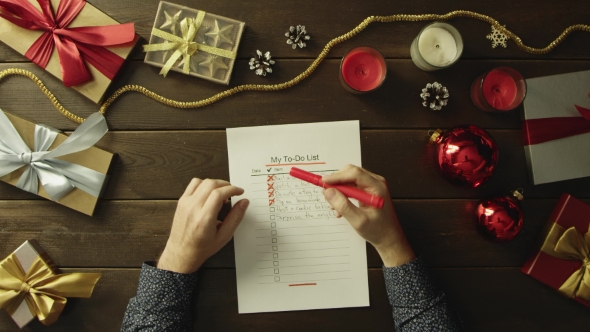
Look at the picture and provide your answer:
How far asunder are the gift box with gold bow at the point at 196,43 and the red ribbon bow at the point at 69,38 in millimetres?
63

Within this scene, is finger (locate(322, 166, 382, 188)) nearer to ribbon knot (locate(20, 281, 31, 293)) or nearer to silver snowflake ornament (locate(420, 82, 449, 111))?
silver snowflake ornament (locate(420, 82, 449, 111))

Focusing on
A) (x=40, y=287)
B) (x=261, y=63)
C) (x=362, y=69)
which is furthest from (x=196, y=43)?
(x=40, y=287)

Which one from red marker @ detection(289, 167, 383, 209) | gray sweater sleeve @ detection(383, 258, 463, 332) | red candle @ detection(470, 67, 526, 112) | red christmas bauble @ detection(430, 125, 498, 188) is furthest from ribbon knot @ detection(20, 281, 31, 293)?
red candle @ detection(470, 67, 526, 112)

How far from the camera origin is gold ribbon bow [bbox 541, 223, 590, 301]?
771 mm

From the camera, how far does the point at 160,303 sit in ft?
2.39

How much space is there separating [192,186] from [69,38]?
0.43 meters

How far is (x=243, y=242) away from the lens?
2.69 feet

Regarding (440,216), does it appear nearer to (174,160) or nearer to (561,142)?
(561,142)

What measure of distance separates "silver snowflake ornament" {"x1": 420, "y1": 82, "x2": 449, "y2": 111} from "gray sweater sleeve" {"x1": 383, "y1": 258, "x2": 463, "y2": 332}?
34 centimetres

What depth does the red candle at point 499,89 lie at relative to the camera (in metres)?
0.78

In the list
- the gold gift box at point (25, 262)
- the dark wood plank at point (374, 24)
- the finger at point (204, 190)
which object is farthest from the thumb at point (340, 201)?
the gold gift box at point (25, 262)

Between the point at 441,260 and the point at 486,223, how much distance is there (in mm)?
129

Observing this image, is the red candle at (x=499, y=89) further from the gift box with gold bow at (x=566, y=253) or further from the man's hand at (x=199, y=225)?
the man's hand at (x=199, y=225)

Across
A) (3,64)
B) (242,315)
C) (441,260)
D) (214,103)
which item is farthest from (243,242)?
(3,64)
